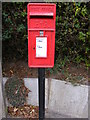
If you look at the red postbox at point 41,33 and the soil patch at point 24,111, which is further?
the soil patch at point 24,111

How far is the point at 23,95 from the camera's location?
10.3 ft

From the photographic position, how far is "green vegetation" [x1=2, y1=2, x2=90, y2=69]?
3188mm

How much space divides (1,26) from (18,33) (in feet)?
1.18

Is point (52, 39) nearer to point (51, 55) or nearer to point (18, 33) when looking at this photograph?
point (51, 55)

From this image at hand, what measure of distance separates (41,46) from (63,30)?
1.19 metres

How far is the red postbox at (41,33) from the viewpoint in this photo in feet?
6.86

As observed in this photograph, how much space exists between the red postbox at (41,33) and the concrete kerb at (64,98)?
98cm

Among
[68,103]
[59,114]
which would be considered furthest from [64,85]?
[59,114]

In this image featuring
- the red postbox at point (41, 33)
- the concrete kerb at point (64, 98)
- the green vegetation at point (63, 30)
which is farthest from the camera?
the green vegetation at point (63, 30)

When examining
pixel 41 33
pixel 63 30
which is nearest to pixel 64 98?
pixel 63 30

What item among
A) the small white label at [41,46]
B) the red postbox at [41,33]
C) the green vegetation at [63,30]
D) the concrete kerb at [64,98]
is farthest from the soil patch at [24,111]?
the small white label at [41,46]

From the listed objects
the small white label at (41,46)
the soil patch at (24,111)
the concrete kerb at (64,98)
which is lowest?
the soil patch at (24,111)

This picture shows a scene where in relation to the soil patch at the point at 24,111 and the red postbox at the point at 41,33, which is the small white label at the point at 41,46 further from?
the soil patch at the point at 24,111

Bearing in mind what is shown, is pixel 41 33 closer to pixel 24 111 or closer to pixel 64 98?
pixel 64 98
